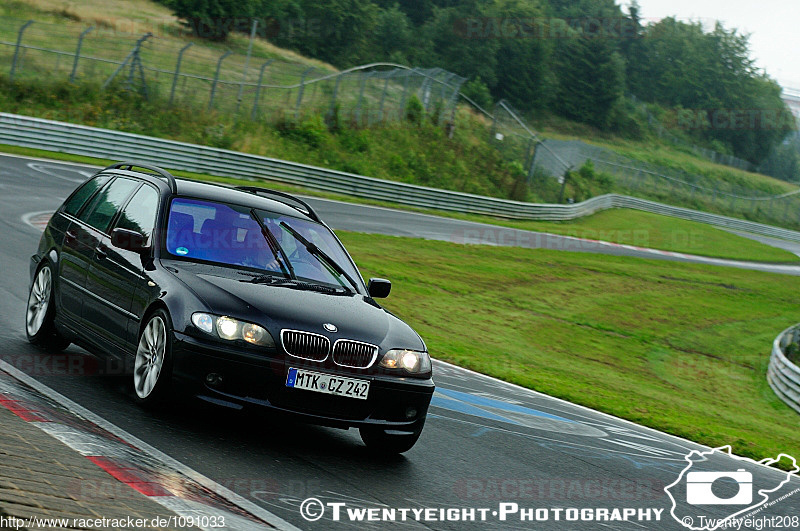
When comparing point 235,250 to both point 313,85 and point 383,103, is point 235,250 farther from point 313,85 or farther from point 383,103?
point 383,103

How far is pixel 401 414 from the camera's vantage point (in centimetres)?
640

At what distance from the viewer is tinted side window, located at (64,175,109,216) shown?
8539mm

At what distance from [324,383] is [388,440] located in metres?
0.81

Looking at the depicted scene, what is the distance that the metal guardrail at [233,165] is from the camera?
31.7 meters

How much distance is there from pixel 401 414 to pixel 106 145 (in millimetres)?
29011

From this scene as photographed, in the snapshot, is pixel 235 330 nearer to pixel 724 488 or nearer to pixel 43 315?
pixel 43 315

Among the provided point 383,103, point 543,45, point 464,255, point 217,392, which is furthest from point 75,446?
point 543,45

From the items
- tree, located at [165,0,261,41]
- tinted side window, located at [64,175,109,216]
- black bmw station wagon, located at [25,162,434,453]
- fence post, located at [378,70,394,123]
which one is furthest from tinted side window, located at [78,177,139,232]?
tree, located at [165,0,261,41]

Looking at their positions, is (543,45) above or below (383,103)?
above

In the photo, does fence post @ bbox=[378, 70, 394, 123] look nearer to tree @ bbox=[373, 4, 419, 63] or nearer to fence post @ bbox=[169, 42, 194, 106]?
fence post @ bbox=[169, 42, 194, 106]

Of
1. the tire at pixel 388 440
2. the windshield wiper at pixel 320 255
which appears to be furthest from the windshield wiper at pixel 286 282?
the tire at pixel 388 440

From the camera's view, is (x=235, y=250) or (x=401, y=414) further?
(x=235, y=250)

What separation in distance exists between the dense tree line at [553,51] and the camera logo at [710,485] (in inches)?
2586

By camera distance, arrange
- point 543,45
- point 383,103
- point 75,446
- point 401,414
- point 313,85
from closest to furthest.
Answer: point 75,446, point 401,414, point 313,85, point 383,103, point 543,45
